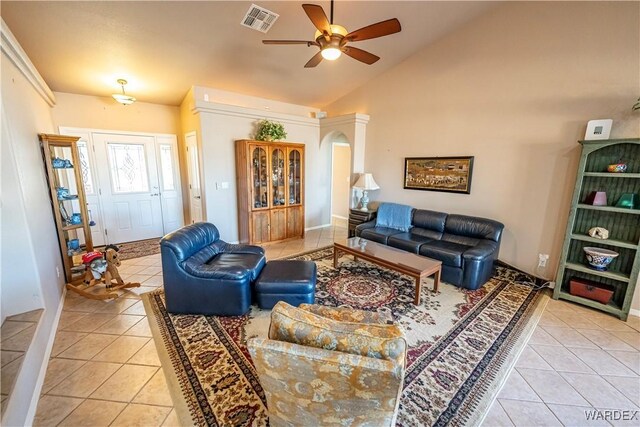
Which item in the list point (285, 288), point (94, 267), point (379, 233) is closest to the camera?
point (285, 288)

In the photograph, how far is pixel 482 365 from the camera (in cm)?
207

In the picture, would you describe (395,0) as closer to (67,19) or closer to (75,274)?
(67,19)

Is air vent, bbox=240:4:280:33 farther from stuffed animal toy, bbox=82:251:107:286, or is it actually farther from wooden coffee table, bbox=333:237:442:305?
stuffed animal toy, bbox=82:251:107:286

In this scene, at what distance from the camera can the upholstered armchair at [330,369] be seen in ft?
3.53

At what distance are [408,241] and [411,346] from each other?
5.94 feet

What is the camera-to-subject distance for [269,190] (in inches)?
192

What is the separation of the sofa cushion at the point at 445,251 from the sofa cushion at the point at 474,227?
13.1 inches

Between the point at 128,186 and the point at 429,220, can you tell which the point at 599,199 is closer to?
the point at 429,220

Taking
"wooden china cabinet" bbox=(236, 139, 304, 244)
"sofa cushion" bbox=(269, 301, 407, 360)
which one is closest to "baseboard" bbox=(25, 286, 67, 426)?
"sofa cushion" bbox=(269, 301, 407, 360)

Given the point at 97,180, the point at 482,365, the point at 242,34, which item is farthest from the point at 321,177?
the point at 482,365

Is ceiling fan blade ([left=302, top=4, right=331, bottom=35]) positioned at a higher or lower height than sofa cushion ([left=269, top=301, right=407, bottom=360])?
higher

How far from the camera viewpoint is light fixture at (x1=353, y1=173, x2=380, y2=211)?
501 cm

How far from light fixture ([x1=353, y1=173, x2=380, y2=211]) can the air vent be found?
281 centimetres

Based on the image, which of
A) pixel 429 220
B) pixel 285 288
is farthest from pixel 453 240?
pixel 285 288
